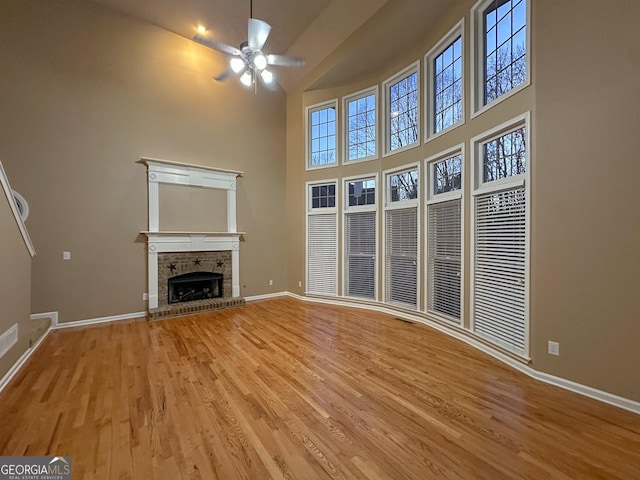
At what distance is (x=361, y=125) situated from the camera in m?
5.54

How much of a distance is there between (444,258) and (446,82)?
2.61 metres

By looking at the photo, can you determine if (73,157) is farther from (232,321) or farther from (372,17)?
(372,17)

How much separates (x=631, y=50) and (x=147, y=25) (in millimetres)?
6610

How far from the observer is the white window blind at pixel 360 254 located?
534cm

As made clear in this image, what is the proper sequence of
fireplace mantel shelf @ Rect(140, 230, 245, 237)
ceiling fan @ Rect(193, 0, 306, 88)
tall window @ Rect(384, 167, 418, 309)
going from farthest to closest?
fireplace mantel shelf @ Rect(140, 230, 245, 237) < tall window @ Rect(384, 167, 418, 309) < ceiling fan @ Rect(193, 0, 306, 88)

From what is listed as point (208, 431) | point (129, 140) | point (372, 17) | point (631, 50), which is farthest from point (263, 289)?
point (631, 50)

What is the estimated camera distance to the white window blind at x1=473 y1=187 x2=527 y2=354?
9.54ft

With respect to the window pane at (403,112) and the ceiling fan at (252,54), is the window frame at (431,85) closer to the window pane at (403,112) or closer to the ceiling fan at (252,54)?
the window pane at (403,112)

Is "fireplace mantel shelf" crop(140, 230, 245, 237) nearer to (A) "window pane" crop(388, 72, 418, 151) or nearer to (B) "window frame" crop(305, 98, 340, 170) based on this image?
(B) "window frame" crop(305, 98, 340, 170)

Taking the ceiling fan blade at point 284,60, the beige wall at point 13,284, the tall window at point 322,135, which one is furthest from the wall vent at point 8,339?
the tall window at point 322,135

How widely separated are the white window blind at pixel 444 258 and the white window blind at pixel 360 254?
1175mm

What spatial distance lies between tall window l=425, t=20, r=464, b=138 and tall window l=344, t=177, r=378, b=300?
1.47 metres

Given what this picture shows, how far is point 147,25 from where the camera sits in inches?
195

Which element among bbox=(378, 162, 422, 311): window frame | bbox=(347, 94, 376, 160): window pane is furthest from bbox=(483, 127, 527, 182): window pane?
bbox=(347, 94, 376, 160): window pane
